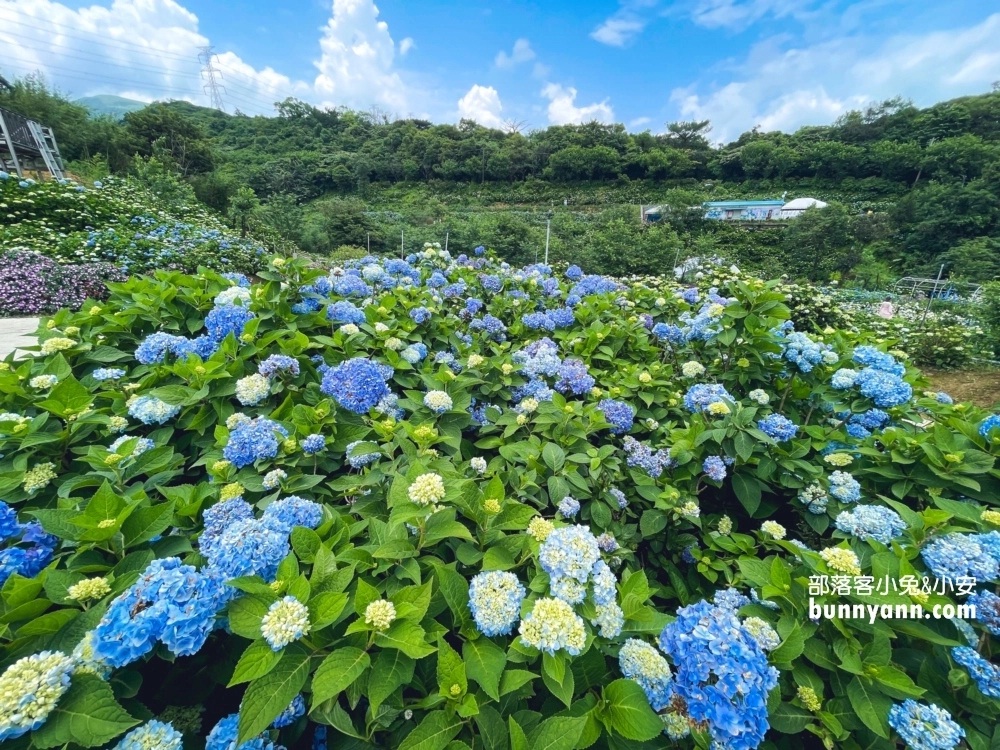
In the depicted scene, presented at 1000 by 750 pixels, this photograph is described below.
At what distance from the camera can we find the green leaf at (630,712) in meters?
0.85

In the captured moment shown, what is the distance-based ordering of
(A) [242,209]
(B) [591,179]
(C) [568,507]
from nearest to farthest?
(C) [568,507] < (A) [242,209] < (B) [591,179]

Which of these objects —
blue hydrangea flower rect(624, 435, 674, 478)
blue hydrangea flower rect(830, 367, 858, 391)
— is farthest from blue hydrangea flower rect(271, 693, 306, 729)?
blue hydrangea flower rect(830, 367, 858, 391)

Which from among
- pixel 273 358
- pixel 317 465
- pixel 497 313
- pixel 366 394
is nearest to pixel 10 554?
pixel 317 465

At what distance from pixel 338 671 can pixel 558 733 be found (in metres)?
0.45

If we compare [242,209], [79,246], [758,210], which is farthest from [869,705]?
[758,210]

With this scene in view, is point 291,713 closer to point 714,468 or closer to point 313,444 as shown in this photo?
point 313,444

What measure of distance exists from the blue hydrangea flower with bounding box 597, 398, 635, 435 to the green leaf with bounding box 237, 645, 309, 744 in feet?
4.72

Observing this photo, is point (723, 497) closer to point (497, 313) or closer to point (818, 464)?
point (818, 464)

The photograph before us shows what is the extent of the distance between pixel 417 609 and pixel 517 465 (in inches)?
35.2

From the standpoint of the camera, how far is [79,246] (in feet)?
21.7

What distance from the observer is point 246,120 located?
60.9m

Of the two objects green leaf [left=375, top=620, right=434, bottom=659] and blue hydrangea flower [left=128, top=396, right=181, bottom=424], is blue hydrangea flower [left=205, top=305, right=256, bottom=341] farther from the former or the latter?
green leaf [left=375, top=620, right=434, bottom=659]

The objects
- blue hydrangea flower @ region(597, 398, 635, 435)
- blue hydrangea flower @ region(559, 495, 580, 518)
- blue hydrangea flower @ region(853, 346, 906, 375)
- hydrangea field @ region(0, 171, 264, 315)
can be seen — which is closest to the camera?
blue hydrangea flower @ region(559, 495, 580, 518)

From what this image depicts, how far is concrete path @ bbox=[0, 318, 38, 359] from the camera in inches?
141
